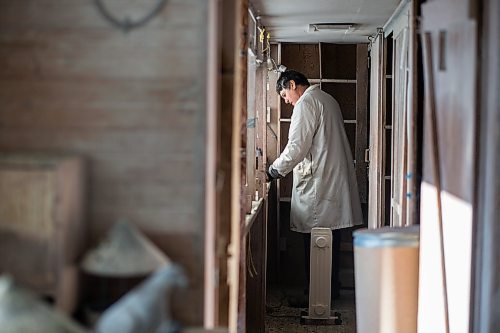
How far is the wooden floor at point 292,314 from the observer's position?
5223mm

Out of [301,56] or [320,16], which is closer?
[320,16]

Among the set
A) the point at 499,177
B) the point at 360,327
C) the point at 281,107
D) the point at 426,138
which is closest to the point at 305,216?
the point at 281,107

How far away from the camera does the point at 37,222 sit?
1.69 metres

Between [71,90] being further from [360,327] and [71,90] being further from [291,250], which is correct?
[291,250]

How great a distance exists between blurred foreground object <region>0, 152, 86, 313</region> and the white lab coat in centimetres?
405

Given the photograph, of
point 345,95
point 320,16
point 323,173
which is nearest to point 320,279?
point 323,173

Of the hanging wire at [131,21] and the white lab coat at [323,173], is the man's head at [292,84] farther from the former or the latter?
the hanging wire at [131,21]

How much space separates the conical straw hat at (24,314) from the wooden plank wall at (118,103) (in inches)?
11.7

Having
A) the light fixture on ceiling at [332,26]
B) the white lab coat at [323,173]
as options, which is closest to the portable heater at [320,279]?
the white lab coat at [323,173]

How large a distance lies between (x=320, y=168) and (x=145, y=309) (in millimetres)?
4223

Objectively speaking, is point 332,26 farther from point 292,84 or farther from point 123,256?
point 123,256

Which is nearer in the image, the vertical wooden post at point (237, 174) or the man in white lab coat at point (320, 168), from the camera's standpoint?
the vertical wooden post at point (237, 174)

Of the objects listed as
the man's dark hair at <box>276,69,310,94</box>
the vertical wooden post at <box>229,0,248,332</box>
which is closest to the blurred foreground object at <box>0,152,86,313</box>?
the vertical wooden post at <box>229,0,248,332</box>

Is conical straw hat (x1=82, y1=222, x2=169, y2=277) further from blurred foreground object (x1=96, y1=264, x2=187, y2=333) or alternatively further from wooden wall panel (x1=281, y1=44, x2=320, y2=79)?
wooden wall panel (x1=281, y1=44, x2=320, y2=79)
